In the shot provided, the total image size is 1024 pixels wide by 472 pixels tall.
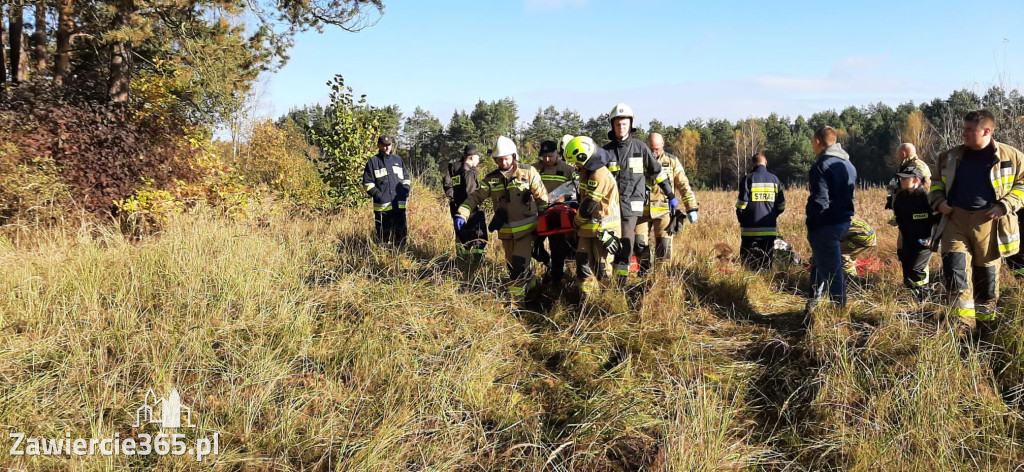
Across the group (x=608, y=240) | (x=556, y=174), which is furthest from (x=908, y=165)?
(x=556, y=174)

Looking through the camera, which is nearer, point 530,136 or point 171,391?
point 171,391

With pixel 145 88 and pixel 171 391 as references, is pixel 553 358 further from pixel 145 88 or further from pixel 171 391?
pixel 145 88

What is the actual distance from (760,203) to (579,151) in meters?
2.96

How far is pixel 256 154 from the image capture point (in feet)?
88.9

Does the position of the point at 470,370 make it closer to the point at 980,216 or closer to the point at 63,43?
the point at 980,216

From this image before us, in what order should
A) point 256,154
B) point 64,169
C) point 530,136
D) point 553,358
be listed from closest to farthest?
1. point 553,358
2. point 64,169
3. point 256,154
4. point 530,136

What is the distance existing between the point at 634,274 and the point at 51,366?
16.9 feet

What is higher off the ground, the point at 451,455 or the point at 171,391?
the point at 171,391

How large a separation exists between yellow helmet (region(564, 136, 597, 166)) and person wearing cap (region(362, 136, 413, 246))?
3403 mm

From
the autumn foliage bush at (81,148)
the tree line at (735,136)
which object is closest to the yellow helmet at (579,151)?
the autumn foliage bush at (81,148)

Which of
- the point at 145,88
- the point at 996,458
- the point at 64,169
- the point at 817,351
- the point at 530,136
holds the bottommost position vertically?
the point at 996,458

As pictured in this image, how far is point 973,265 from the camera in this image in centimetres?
382

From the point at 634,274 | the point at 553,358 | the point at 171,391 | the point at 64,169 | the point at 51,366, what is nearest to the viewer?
the point at 171,391

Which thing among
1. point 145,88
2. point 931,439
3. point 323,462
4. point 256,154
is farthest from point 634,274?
point 256,154
